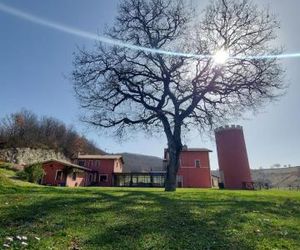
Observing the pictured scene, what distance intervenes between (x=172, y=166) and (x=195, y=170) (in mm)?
42311

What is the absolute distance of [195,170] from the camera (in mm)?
62500

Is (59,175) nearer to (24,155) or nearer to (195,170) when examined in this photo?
(24,155)

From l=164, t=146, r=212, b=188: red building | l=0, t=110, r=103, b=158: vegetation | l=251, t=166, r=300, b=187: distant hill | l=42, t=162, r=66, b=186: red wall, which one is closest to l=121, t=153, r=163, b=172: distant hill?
l=0, t=110, r=103, b=158: vegetation

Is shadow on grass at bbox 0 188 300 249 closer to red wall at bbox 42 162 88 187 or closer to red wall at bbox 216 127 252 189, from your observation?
red wall at bbox 42 162 88 187

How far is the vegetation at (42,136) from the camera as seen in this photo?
5510cm

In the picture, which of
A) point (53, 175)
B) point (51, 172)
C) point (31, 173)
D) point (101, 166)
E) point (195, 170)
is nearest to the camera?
point (31, 173)

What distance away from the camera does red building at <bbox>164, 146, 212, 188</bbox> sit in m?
61.4

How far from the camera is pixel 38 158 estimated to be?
183ft

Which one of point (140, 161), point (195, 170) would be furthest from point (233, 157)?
point (140, 161)

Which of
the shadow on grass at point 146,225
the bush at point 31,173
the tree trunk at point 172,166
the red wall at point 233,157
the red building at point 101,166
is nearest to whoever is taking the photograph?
the shadow on grass at point 146,225

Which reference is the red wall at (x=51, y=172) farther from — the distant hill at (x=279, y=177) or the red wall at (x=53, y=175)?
the distant hill at (x=279, y=177)

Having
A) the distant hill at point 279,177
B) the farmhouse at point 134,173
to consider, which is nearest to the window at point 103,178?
the farmhouse at point 134,173

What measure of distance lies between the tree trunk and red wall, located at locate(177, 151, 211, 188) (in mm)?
40575

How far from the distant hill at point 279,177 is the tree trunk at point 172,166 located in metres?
73.7
